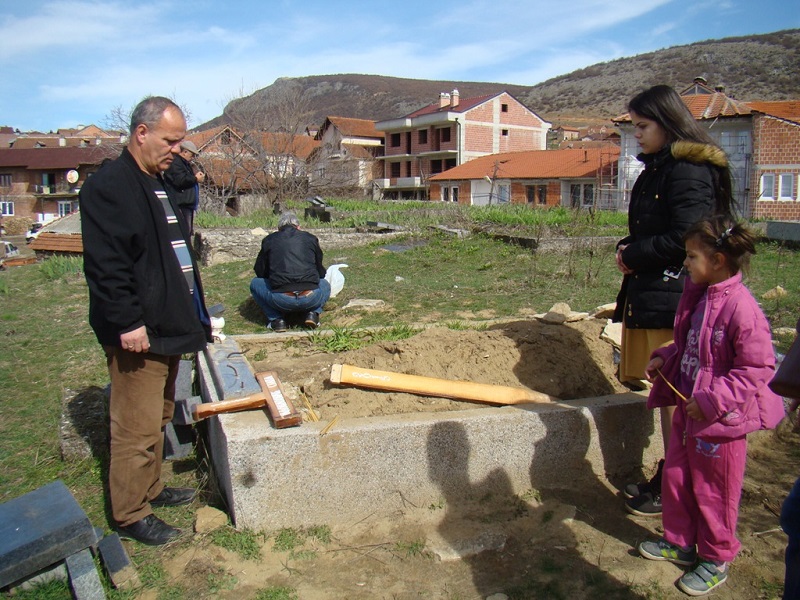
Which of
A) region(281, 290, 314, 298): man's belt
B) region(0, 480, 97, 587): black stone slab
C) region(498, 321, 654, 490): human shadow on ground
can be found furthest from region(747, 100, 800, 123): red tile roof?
region(0, 480, 97, 587): black stone slab

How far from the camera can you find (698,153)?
2.69m

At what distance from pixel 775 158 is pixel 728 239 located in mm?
27962

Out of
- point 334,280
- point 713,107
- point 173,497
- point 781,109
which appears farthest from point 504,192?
point 173,497

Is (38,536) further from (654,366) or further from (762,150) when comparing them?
(762,150)

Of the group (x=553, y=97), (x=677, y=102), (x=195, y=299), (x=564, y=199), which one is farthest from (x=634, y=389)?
(x=553, y=97)

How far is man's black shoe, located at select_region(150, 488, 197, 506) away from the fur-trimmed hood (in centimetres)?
279

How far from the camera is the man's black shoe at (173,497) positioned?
123 inches

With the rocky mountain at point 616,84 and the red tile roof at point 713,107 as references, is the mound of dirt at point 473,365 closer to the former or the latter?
the red tile roof at point 713,107

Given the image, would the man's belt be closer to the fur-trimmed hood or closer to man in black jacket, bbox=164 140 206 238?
man in black jacket, bbox=164 140 206 238

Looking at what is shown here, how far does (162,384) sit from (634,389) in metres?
2.47

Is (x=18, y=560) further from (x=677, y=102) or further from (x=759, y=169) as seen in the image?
(x=759, y=169)

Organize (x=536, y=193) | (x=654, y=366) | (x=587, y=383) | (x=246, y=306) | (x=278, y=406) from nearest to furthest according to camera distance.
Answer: (x=654, y=366) → (x=278, y=406) → (x=587, y=383) → (x=246, y=306) → (x=536, y=193)

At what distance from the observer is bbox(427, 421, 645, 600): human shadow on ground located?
2477 millimetres

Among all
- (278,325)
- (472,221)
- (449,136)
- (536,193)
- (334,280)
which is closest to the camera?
(278,325)
